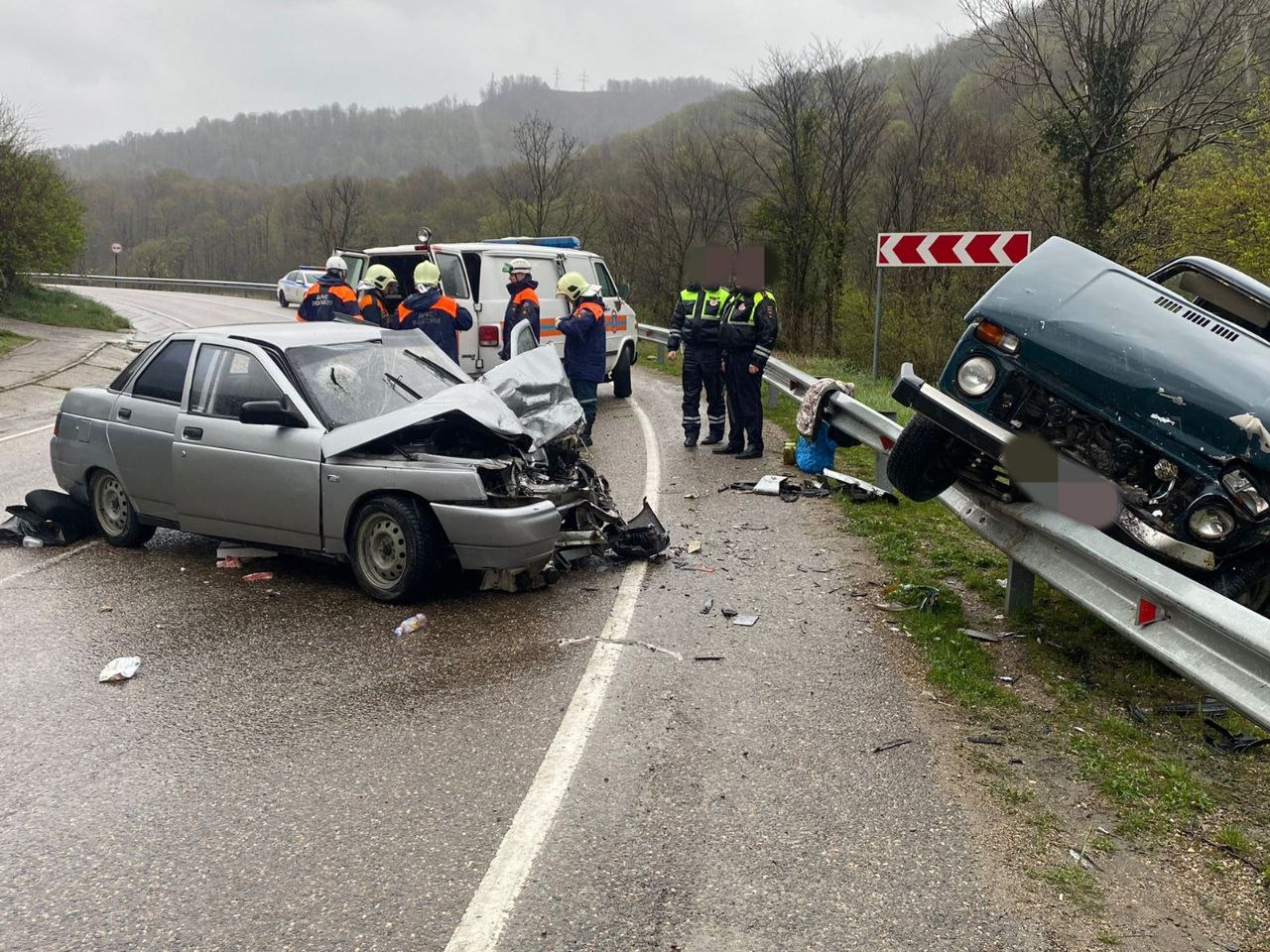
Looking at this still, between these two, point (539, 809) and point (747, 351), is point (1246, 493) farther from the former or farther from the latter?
point (747, 351)

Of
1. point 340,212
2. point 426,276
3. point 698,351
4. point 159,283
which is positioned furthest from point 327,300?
point 159,283

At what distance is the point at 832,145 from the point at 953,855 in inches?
956

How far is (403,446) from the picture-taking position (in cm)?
635

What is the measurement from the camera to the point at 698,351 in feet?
A: 36.4

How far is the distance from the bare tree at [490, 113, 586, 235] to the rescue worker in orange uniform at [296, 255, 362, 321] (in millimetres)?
20751

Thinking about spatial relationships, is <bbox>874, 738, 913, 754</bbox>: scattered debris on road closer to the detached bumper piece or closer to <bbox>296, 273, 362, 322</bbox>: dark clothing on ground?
the detached bumper piece

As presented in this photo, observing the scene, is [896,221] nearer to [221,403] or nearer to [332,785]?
[221,403]

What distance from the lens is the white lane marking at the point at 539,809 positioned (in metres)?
3.00

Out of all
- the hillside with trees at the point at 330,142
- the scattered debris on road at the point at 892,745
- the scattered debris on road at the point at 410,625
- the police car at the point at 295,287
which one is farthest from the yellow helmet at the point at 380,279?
the hillside with trees at the point at 330,142

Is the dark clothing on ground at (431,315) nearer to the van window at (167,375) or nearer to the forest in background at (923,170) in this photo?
the van window at (167,375)

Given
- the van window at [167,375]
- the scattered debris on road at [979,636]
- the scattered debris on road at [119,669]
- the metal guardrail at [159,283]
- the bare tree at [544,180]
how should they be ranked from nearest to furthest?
the scattered debris on road at [119,669] → the scattered debris on road at [979,636] → the van window at [167,375] → the bare tree at [544,180] → the metal guardrail at [159,283]

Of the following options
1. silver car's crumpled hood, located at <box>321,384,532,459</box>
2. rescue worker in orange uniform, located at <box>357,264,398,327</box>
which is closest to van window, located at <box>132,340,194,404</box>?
silver car's crumpled hood, located at <box>321,384,532,459</box>

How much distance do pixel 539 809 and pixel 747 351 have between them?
7754mm

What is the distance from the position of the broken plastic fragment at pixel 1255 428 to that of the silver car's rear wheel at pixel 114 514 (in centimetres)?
691
